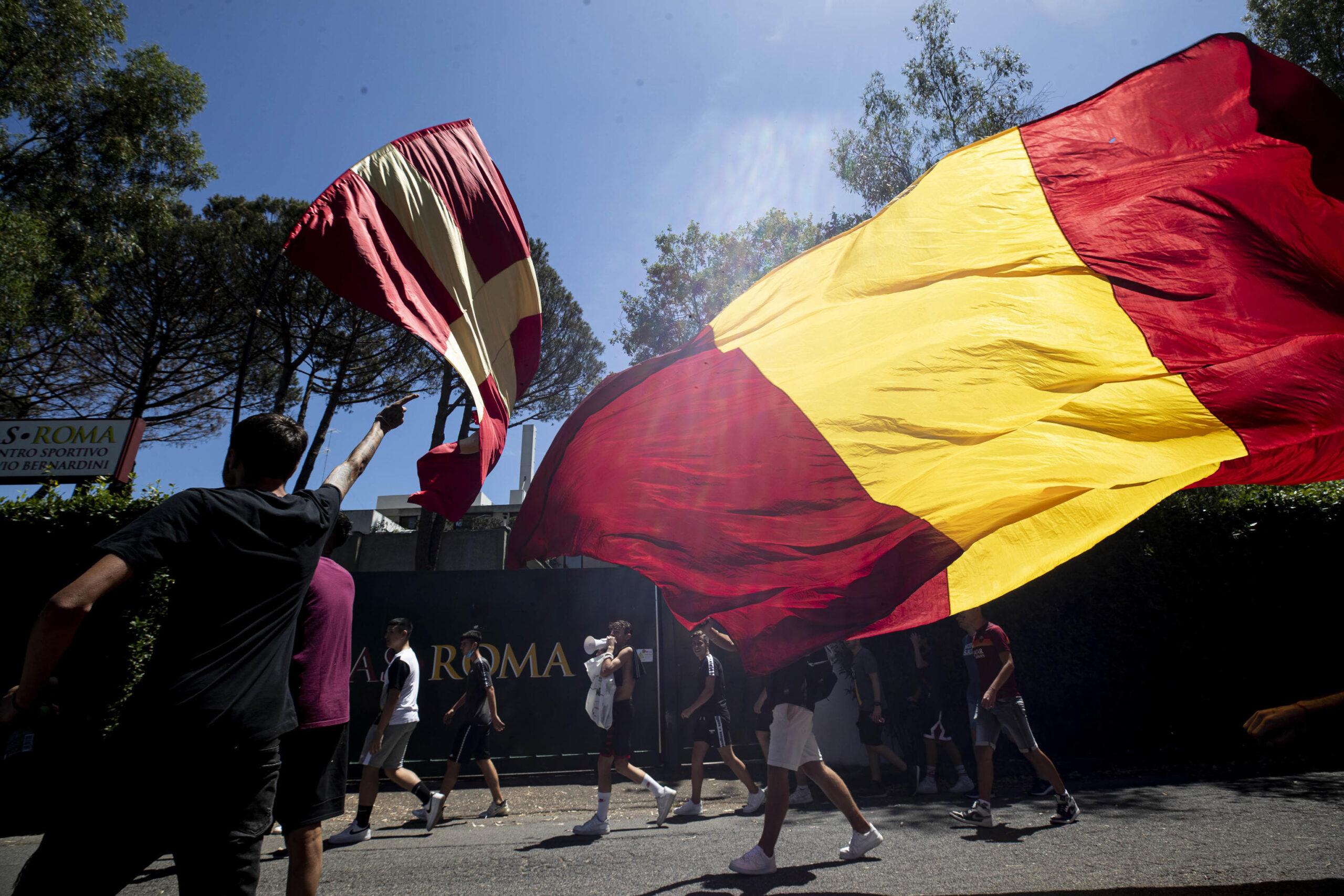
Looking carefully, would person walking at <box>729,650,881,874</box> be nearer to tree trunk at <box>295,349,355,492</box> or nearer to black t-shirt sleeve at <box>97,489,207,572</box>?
black t-shirt sleeve at <box>97,489,207,572</box>

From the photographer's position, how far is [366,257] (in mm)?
3213

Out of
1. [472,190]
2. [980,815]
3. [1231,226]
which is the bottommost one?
[980,815]

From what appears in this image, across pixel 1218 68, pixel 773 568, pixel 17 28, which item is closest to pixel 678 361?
pixel 773 568

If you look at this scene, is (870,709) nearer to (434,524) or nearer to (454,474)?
(454,474)

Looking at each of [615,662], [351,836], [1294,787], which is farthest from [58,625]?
[1294,787]

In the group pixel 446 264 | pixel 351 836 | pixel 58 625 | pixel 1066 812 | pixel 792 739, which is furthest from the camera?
pixel 351 836

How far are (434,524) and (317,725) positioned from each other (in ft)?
56.1

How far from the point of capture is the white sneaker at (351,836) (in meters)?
5.61

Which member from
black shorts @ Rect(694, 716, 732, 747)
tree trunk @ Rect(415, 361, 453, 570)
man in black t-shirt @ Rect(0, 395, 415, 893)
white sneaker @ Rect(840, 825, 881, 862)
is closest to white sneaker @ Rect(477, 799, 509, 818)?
black shorts @ Rect(694, 716, 732, 747)

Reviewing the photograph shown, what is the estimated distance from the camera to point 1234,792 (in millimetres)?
6023

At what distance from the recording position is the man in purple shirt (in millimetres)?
2619

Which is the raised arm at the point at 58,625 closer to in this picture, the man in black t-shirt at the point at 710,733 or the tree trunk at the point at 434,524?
the man in black t-shirt at the point at 710,733

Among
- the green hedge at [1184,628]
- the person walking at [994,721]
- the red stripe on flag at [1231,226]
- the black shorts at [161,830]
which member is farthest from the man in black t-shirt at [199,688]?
the green hedge at [1184,628]

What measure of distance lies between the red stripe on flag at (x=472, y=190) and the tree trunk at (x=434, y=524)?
598 inches
